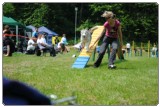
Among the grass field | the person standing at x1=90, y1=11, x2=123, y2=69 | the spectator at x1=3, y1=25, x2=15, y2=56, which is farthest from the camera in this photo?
the spectator at x1=3, y1=25, x2=15, y2=56

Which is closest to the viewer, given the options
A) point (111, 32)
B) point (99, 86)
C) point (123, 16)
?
point (99, 86)

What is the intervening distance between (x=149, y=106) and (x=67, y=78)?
2.26 meters

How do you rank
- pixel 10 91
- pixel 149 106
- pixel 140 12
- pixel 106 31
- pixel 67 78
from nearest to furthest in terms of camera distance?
pixel 10 91
pixel 149 106
pixel 67 78
pixel 106 31
pixel 140 12

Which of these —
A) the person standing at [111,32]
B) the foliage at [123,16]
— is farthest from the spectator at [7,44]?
the foliage at [123,16]

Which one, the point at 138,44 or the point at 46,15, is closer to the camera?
the point at 138,44

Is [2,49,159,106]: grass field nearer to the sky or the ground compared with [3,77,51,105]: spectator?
nearer to the ground

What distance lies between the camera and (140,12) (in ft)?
80.9

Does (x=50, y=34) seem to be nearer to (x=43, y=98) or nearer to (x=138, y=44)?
(x=138, y=44)

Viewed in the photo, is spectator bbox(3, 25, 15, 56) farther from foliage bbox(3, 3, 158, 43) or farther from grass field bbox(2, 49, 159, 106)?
foliage bbox(3, 3, 158, 43)

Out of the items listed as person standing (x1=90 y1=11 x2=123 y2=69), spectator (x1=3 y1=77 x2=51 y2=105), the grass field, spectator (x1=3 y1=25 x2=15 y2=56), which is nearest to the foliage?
spectator (x1=3 y1=25 x2=15 y2=56)

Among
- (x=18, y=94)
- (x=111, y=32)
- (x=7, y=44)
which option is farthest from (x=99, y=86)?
(x=7, y=44)

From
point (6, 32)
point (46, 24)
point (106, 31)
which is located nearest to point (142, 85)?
point (106, 31)

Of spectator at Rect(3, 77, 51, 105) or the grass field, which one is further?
the grass field

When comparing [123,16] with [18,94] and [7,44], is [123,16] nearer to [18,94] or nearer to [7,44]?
[7,44]
